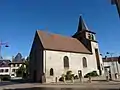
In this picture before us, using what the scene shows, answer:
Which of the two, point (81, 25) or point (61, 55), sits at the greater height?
point (81, 25)

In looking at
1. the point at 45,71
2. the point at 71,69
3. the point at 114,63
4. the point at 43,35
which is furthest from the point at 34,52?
the point at 114,63

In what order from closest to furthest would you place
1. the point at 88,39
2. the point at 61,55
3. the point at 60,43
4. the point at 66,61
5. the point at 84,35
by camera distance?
1. the point at 61,55
2. the point at 66,61
3. the point at 60,43
4. the point at 88,39
5. the point at 84,35

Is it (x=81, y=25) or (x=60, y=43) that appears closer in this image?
(x=60, y=43)

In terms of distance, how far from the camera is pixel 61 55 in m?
36.2

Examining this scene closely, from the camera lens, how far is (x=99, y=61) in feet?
147

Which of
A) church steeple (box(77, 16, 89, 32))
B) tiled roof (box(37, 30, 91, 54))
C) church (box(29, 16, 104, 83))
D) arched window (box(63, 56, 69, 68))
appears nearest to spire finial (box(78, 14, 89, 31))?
church steeple (box(77, 16, 89, 32))

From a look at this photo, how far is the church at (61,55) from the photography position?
33688 mm

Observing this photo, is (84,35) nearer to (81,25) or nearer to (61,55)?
(81,25)

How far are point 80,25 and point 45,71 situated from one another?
2196cm

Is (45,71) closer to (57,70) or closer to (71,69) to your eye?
(57,70)

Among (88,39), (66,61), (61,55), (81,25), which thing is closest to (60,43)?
(61,55)

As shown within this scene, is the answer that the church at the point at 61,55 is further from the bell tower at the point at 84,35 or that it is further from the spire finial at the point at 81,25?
the spire finial at the point at 81,25

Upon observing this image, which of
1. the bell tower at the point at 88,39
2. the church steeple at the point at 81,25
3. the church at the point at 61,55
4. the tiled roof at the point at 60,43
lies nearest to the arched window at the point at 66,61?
the church at the point at 61,55

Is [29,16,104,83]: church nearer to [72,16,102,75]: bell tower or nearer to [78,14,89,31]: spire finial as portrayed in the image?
[72,16,102,75]: bell tower
